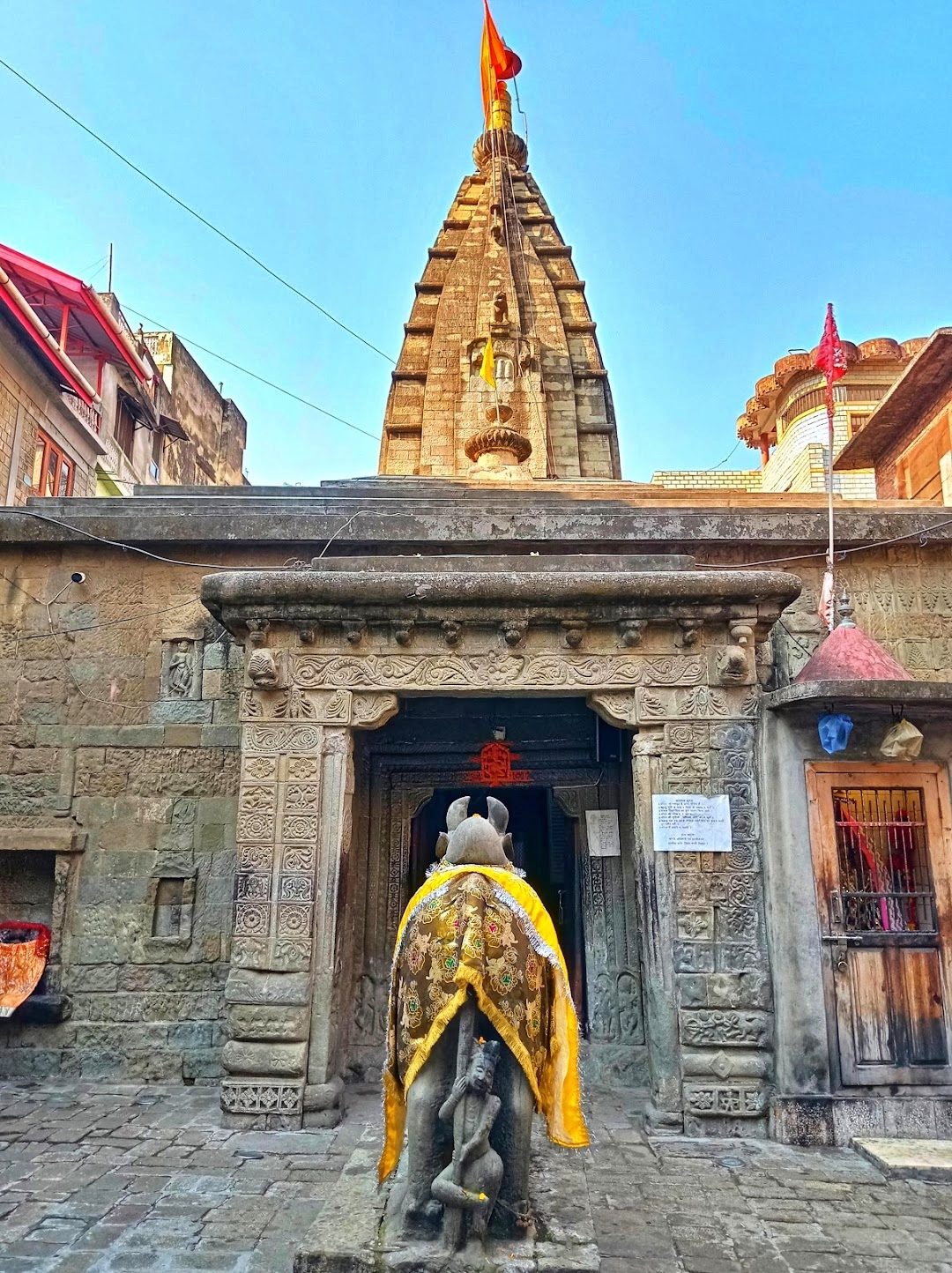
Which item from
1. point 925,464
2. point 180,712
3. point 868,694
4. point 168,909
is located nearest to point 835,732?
point 868,694

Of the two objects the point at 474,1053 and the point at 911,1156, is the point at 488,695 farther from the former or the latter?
the point at 911,1156

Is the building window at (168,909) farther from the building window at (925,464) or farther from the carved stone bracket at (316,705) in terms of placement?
the building window at (925,464)

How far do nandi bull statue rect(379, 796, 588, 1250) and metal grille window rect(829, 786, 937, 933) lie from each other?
2920mm

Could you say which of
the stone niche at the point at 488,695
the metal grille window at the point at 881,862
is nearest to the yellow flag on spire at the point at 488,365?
the stone niche at the point at 488,695

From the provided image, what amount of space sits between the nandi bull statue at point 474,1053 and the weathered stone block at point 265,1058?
1.88 metres

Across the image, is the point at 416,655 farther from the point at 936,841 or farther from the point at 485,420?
the point at 485,420

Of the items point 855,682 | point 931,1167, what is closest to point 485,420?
point 855,682

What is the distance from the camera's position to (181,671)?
7516mm

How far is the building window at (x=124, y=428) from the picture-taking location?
1959 centimetres

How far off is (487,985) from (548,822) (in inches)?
186

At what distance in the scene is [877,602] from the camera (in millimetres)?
7664

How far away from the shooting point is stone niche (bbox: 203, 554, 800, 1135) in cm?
594

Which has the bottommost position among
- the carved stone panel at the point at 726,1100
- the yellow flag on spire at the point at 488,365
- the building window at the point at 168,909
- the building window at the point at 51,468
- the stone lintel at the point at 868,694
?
the carved stone panel at the point at 726,1100

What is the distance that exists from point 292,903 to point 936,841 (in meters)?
4.55
